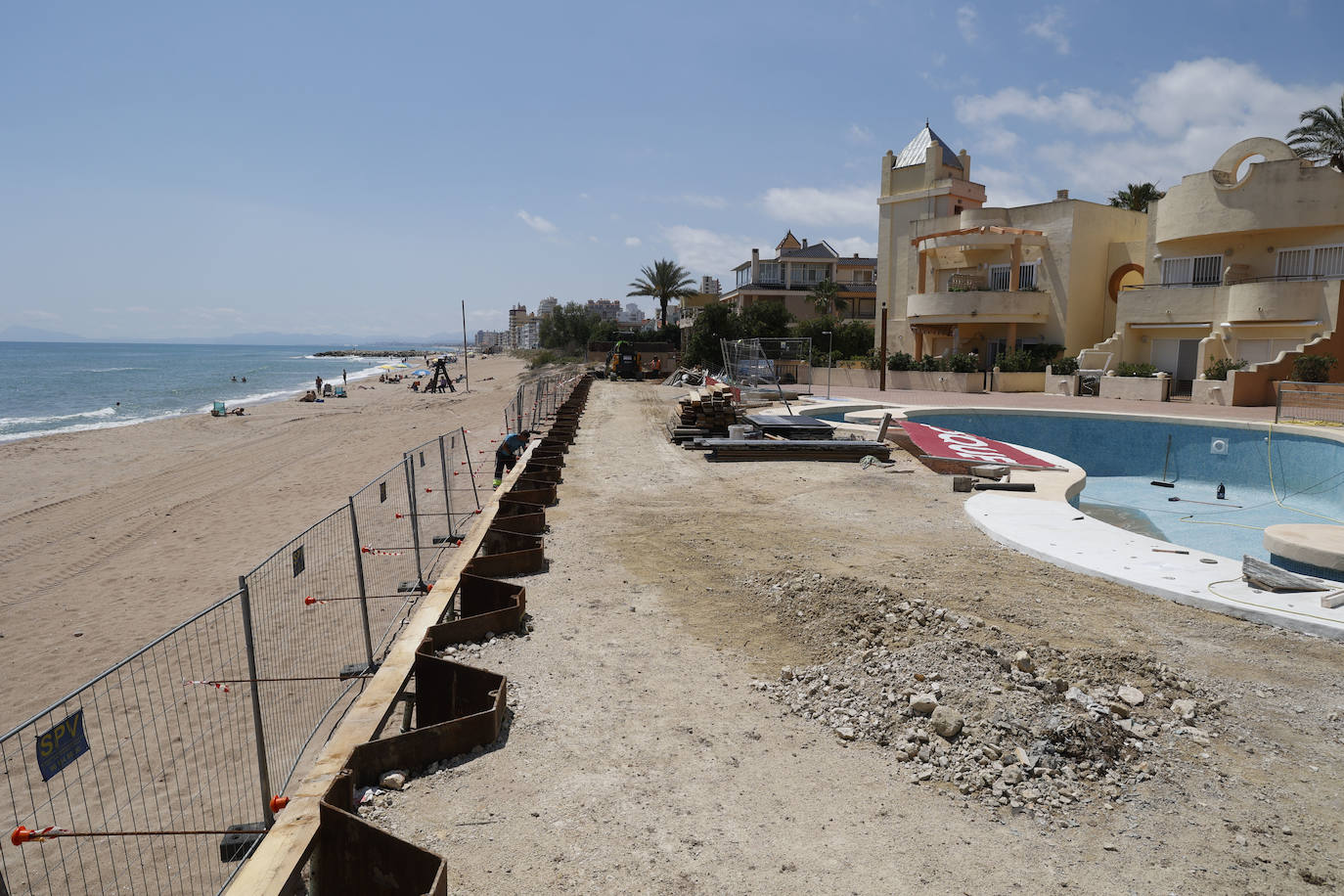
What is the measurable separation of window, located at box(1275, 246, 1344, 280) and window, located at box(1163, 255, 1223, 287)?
1976mm

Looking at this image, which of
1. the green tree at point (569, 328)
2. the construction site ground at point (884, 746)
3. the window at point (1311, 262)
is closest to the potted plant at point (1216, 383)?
the window at point (1311, 262)

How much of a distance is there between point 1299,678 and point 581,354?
304ft

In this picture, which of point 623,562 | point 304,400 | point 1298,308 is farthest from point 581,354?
point 623,562

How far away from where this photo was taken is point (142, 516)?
709 inches

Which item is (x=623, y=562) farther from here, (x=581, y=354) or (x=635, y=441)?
(x=581, y=354)

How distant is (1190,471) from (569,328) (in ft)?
308

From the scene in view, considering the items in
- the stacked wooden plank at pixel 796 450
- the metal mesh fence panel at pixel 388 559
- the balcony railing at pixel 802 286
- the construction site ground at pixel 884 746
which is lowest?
the metal mesh fence panel at pixel 388 559

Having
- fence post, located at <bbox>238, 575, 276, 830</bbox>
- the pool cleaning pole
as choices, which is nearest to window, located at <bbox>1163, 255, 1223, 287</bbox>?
the pool cleaning pole

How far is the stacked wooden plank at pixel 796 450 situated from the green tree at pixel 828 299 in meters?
49.0

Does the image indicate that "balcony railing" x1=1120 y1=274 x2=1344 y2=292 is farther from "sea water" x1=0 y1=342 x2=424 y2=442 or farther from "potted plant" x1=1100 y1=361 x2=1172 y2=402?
"sea water" x1=0 y1=342 x2=424 y2=442

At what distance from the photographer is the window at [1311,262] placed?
28.5 metres

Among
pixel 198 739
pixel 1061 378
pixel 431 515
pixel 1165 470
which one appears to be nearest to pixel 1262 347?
pixel 1061 378

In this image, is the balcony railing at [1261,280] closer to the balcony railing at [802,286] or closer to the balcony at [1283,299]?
the balcony at [1283,299]

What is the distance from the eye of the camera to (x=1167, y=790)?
4.40m
